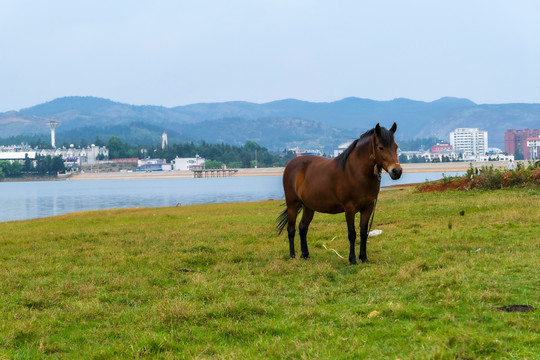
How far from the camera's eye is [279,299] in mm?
8508

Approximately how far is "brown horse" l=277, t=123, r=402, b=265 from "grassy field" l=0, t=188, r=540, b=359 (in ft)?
3.77

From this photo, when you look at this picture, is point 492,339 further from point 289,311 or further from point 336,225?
point 336,225

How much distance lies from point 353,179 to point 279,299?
3804 mm

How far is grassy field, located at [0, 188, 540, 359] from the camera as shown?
6.22 m

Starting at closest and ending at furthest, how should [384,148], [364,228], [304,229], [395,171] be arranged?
[395,171]
[384,148]
[364,228]
[304,229]

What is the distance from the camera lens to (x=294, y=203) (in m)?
13.1

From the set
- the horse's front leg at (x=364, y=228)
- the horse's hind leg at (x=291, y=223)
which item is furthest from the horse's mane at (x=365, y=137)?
the horse's hind leg at (x=291, y=223)

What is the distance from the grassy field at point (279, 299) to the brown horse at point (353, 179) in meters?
1.15

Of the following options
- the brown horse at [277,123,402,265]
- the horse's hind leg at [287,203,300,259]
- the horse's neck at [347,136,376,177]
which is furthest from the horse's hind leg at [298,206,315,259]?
the horse's neck at [347,136,376,177]

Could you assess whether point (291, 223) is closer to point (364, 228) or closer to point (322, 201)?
point (322, 201)

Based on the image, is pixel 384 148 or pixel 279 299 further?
pixel 384 148

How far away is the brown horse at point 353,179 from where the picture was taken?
10922 mm

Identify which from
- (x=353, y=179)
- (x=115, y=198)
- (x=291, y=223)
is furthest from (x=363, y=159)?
(x=115, y=198)

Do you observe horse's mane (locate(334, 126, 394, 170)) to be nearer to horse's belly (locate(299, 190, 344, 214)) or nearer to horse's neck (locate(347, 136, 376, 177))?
horse's neck (locate(347, 136, 376, 177))
